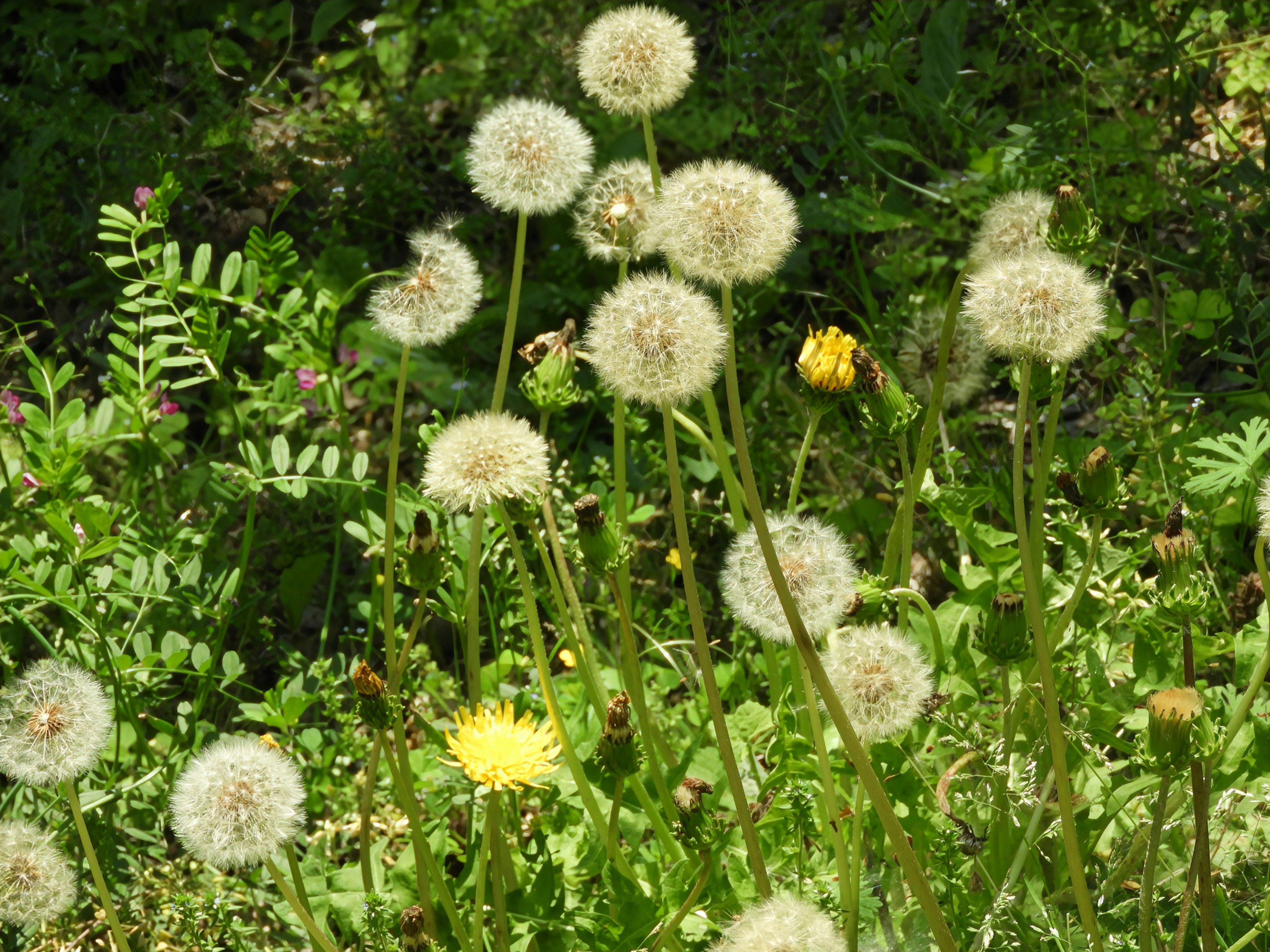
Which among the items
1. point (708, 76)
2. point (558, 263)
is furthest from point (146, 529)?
point (708, 76)

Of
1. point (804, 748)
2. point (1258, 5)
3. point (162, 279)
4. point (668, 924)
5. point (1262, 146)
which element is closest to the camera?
point (668, 924)

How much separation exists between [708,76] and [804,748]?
2400 millimetres

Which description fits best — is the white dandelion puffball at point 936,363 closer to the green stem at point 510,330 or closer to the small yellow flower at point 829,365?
the small yellow flower at point 829,365

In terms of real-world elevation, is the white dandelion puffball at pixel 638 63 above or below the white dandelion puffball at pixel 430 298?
above

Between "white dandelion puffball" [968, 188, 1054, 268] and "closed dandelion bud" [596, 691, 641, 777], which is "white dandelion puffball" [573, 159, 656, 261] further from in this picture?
"closed dandelion bud" [596, 691, 641, 777]

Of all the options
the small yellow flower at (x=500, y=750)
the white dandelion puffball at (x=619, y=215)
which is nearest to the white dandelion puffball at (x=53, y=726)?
the small yellow flower at (x=500, y=750)

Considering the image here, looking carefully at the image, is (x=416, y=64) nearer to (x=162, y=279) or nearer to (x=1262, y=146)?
(x=162, y=279)

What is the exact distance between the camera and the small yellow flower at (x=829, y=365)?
1628mm

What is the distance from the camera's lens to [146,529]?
2535 mm

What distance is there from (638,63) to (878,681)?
903mm

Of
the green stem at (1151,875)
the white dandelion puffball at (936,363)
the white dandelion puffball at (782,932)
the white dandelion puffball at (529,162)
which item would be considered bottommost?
the white dandelion puffball at (782,932)

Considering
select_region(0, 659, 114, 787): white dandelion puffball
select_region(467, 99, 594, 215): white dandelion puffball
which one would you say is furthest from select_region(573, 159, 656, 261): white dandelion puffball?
select_region(0, 659, 114, 787): white dandelion puffball

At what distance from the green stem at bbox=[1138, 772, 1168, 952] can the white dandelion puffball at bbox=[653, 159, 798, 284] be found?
747mm

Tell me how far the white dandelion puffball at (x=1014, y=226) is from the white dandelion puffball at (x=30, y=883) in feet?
5.32
